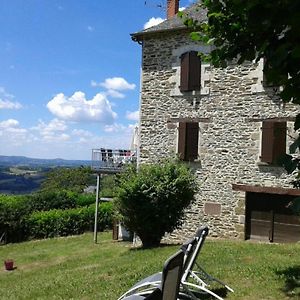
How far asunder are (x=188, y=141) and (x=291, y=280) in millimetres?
10659

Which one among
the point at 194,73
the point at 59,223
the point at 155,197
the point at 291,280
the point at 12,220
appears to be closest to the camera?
the point at 291,280

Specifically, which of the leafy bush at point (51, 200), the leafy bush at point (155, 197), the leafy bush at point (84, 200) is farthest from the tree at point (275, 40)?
the leafy bush at point (84, 200)

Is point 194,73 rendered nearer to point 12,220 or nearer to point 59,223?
point 59,223

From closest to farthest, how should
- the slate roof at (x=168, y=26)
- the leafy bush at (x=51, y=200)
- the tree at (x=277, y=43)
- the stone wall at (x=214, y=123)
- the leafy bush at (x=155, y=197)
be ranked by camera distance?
the tree at (x=277, y=43)
the leafy bush at (x=155, y=197)
the stone wall at (x=214, y=123)
the slate roof at (x=168, y=26)
the leafy bush at (x=51, y=200)

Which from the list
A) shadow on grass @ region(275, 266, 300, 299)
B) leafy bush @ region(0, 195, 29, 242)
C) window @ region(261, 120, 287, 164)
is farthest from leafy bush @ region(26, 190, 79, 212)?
shadow on grass @ region(275, 266, 300, 299)

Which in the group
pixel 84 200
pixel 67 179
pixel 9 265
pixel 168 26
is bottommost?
pixel 9 265

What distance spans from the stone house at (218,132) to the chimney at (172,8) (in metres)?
1.65

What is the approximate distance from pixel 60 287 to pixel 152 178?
20.1ft

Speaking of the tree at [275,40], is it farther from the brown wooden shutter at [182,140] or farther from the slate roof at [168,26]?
the slate roof at [168,26]

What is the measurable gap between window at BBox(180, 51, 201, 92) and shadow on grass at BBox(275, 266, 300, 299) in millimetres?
10249

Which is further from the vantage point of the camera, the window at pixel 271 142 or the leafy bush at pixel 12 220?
the leafy bush at pixel 12 220

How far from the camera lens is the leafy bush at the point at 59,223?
23.0m

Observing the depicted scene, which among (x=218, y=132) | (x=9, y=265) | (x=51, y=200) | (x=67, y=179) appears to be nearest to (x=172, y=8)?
(x=218, y=132)

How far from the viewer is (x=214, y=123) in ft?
54.3
